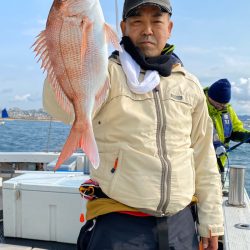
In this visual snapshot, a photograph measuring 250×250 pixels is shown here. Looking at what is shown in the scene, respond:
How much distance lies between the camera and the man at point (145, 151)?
5.95ft

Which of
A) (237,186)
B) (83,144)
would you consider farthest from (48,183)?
(83,144)

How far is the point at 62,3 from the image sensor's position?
1.46m

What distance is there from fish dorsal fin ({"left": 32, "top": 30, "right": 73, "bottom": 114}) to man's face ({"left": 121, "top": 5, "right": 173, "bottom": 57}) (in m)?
0.64

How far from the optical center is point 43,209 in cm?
396

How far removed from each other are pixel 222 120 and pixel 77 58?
3.80 meters

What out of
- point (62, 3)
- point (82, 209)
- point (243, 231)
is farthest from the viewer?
point (82, 209)

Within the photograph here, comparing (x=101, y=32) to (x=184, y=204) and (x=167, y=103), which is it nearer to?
(x=167, y=103)

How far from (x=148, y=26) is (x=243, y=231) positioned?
7.20 feet

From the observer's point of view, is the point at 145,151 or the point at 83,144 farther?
the point at 145,151

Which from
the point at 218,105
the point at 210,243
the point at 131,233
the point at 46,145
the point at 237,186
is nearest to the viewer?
the point at 131,233

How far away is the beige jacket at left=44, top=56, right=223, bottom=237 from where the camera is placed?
71.2 inches

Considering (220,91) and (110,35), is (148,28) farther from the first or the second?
(220,91)

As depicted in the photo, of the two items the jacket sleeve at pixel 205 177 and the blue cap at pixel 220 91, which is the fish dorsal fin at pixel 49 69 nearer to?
the jacket sleeve at pixel 205 177

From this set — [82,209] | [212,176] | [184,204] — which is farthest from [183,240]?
[82,209]
